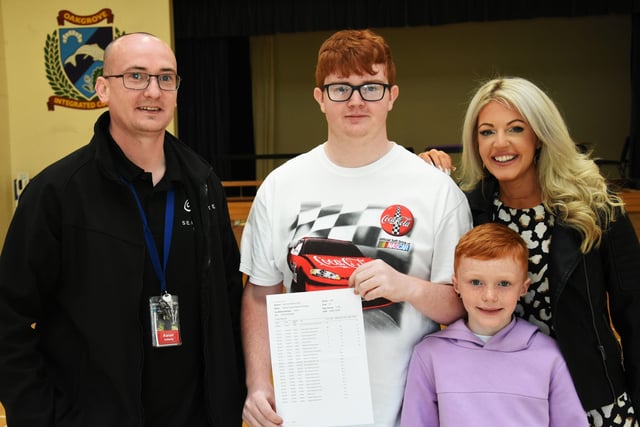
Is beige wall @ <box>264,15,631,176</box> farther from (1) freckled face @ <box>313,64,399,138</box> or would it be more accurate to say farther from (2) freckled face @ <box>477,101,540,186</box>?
(1) freckled face @ <box>313,64,399,138</box>

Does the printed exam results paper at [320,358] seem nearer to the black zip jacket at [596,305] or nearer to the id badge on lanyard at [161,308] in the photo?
the id badge on lanyard at [161,308]

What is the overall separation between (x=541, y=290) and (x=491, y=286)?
0.66ft

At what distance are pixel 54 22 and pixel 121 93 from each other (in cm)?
701

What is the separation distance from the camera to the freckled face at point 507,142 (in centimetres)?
180

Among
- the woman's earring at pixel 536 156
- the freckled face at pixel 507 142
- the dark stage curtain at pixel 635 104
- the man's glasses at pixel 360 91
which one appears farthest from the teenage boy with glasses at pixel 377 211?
the dark stage curtain at pixel 635 104

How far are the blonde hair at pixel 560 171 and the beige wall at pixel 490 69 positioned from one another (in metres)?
9.92

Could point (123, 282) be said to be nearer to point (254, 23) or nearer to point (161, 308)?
point (161, 308)

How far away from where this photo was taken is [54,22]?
25.5 feet

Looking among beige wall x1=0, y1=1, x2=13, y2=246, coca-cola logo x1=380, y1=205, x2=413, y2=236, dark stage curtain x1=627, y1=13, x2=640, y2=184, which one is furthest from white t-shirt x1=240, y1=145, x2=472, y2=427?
dark stage curtain x1=627, y1=13, x2=640, y2=184

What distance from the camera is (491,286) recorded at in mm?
1705

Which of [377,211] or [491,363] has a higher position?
[377,211]

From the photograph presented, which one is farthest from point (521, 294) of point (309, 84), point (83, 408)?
point (309, 84)

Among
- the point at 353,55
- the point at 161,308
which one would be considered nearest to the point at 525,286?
the point at 353,55

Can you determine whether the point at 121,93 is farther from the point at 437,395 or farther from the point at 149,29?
the point at 149,29
